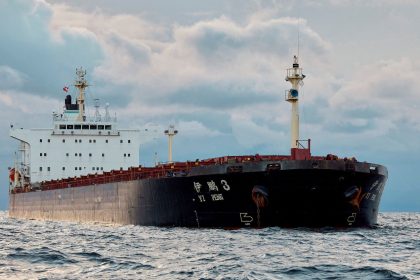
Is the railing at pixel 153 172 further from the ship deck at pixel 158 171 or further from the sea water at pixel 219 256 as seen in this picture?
the sea water at pixel 219 256

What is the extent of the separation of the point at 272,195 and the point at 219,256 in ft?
31.8

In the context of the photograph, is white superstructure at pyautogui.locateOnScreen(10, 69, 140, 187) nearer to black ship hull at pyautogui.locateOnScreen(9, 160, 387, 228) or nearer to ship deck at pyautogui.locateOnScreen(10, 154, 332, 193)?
ship deck at pyautogui.locateOnScreen(10, 154, 332, 193)

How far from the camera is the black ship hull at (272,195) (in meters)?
28.9

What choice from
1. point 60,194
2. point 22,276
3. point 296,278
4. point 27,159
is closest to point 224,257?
point 296,278

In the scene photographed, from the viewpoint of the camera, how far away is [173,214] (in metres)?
33.2

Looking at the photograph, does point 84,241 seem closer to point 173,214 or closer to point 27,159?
point 173,214

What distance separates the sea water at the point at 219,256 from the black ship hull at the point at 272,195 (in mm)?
1453

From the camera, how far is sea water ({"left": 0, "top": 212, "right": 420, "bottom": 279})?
54.5ft

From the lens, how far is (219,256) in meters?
19.8

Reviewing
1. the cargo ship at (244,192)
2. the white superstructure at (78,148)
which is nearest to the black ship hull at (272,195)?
the cargo ship at (244,192)

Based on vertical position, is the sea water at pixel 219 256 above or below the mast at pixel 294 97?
below

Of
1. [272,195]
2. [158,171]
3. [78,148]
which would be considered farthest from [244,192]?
[78,148]

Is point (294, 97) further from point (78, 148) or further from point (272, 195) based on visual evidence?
point (78, 148)

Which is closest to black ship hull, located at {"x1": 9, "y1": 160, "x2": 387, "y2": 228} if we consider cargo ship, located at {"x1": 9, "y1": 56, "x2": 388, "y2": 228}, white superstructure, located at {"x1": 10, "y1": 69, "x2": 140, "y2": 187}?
cargo ship, located at {"x1": 9, "y1": 56, "x2": 388, "y2": 228}
